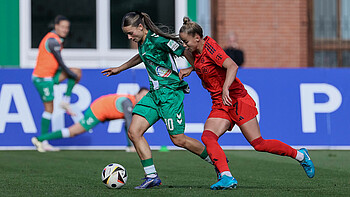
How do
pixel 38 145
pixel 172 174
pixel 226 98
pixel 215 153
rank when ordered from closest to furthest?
pixel 226 98
pixel 215 153
pixel 172 174
pixel 38 145

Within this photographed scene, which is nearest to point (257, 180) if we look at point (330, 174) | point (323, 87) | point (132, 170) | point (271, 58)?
point (330, 174)

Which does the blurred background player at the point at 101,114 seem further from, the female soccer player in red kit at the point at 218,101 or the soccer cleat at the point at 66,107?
the female soccer player in red kit at the point at 218,101

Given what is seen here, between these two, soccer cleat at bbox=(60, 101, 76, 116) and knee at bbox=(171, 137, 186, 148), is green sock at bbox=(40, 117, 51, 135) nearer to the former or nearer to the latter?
soccer cleat at bbox=(60, 101, 76, 116)

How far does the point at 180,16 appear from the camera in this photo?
17.8 m

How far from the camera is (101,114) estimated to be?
12070 mm

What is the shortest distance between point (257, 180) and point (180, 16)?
10.4 metres

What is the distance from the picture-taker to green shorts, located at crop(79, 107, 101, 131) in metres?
12.1

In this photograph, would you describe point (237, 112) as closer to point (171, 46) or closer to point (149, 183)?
point (171, 46)

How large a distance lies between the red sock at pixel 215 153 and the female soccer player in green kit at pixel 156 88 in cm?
43

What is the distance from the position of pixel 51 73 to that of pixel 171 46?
5.97 metres

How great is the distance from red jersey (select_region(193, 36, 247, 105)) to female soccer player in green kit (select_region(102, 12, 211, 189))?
22cm

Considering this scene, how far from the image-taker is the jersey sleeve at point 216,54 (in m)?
6.75

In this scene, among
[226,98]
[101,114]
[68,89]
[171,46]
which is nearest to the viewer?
[226,98]

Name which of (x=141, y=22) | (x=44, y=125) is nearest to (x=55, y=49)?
(x=44, y=125)
